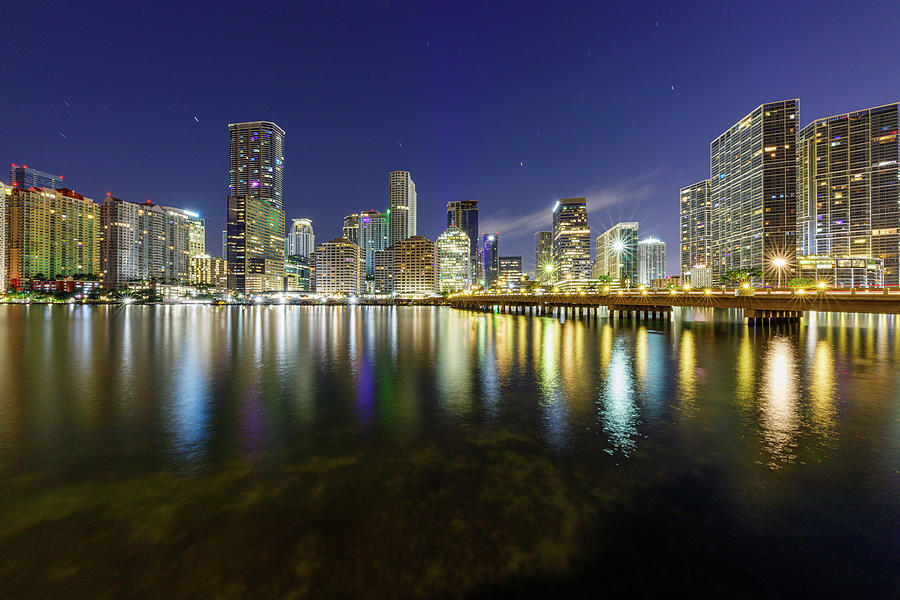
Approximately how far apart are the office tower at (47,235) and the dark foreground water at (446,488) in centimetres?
23573

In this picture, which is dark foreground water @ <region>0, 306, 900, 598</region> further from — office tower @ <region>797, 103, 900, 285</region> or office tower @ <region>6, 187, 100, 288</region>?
office tower @ <region>797, 103, 900, 285</region>

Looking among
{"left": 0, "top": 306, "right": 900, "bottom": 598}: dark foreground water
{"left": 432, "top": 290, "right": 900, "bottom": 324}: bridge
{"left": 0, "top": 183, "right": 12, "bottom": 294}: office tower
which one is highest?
{"left": 0, "top": 183, "right": 12, "bottom": 294}: office tower

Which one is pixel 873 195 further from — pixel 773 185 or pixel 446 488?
pixel 446 488

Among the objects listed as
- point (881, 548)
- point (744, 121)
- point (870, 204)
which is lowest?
point (881, 548)

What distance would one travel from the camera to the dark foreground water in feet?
20.7

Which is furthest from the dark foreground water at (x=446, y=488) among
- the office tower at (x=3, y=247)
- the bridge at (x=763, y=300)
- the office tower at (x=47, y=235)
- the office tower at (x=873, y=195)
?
the office tower at (x=873, y=195)

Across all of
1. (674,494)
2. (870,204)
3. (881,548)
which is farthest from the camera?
(870,204)

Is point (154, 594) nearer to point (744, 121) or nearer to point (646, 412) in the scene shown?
point (646, 412)

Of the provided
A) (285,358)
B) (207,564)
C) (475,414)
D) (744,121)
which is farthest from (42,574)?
(744,121)

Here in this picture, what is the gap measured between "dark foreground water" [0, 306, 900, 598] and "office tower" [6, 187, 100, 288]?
236 meters

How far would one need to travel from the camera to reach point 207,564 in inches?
252

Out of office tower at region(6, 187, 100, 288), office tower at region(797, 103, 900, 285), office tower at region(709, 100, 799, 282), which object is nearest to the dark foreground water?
office tower at region(709, 100, 799, 282)

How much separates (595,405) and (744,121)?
262431 mm

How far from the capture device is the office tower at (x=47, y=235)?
171625mm
